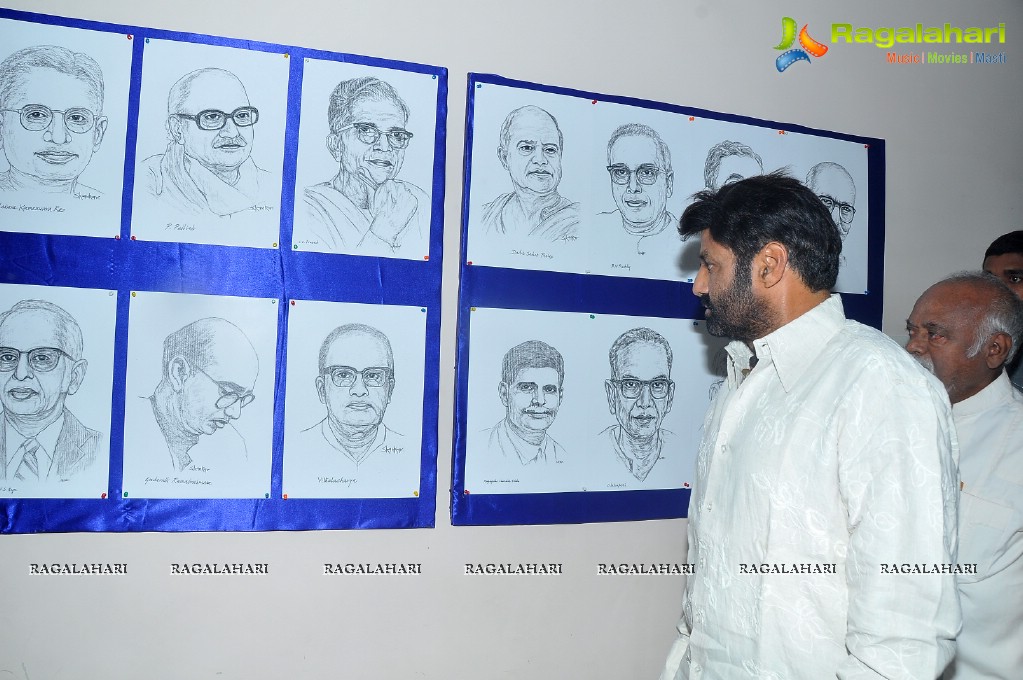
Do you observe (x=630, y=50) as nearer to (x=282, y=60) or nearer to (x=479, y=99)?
(x=479, y=99)

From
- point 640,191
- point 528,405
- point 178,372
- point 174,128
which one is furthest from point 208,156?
point 640,191

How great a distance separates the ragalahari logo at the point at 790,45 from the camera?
232cm

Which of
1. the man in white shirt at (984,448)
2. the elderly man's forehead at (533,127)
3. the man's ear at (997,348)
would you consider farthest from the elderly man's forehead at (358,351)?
the man's ear at (997,348)

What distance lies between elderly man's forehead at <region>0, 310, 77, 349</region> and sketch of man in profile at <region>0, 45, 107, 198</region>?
28 centimetres

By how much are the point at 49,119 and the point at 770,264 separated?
1580 millimetres

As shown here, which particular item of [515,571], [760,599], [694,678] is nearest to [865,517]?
[760,599]

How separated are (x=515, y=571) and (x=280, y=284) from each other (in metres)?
0.95

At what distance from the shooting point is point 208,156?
5.87ft

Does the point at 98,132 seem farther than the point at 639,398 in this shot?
No

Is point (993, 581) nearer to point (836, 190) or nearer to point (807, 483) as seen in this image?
point (807, 483)

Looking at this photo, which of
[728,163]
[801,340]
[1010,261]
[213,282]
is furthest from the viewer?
[1010,261]

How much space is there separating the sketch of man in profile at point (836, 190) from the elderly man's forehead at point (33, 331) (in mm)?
2063

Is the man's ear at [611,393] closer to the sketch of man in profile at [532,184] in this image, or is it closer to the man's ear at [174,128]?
the sketch of man in profile at [532,184]

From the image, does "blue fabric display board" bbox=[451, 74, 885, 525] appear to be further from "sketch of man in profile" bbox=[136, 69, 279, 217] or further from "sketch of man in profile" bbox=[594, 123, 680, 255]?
"sketch of man in profile" bbox=[136, 69, 279, 217]
